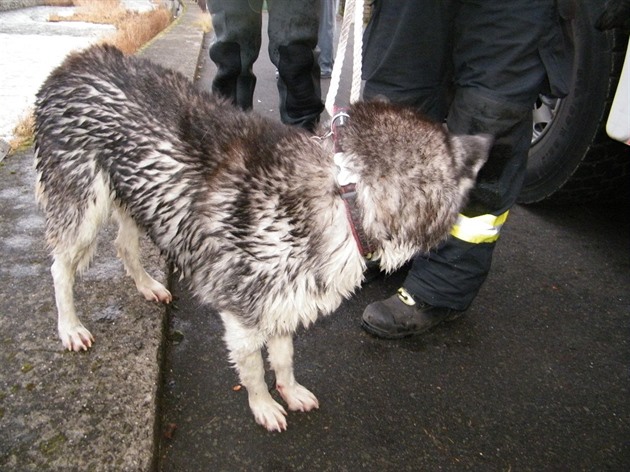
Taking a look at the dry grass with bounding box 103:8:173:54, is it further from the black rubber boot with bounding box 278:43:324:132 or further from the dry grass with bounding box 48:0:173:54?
the black rubber boot with bounding box 278:43:324:132

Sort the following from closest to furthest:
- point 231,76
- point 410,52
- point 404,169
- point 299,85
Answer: point 404,169 → point 410,52 → point 299,85 → point 231,76

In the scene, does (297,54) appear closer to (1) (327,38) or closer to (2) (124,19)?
(1) (327,38)

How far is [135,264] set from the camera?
2.60 m

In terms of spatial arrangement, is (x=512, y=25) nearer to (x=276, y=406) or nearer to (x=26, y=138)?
(x=276, y=406)

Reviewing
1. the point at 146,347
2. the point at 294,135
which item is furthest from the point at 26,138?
the point at 294,135

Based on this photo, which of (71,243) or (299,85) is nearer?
(71,243)

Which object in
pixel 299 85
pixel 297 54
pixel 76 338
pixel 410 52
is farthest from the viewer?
pixel 299 85

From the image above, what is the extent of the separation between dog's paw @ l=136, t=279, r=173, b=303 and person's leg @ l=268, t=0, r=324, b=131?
147 centimetres

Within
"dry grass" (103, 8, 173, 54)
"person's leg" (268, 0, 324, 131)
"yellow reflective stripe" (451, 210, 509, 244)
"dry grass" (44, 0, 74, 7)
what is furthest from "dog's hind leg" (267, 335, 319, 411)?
"dry grass" (44, 0, 74, 7)

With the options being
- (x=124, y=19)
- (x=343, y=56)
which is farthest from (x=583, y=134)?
(x=124, y=19)

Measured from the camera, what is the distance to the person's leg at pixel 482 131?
1938 millimetres

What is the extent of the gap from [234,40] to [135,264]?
1859 mm

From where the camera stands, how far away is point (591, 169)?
3262 mm

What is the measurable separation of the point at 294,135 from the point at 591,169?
7.70 feet
